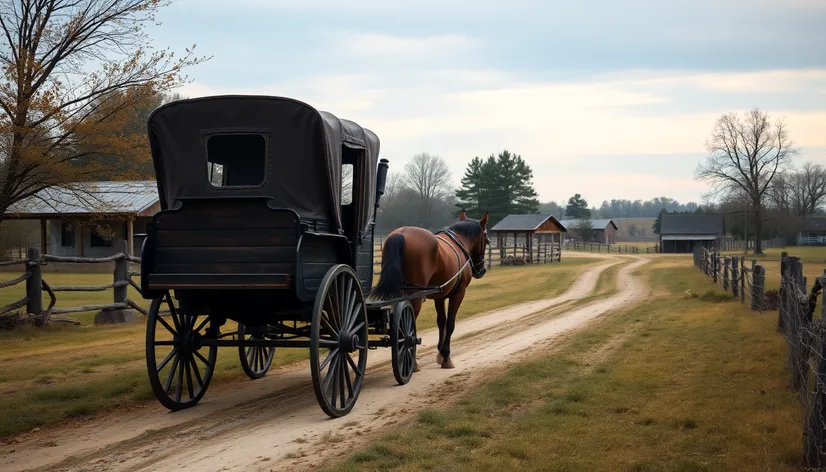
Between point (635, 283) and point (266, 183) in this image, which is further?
point (635, 283)

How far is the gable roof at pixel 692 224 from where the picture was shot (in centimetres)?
8194

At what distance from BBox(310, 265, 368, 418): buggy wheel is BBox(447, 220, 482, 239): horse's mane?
4142mm

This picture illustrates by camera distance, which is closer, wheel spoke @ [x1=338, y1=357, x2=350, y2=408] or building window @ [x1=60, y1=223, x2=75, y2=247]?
wheel spoke @ [x1=338, y1=357, x2=350, y2=408]

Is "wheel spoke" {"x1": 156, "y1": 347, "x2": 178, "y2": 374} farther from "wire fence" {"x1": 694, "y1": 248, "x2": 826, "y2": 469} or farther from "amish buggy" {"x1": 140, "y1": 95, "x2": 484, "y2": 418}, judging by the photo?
"wire fence" {"x1": 694, "y1": 248, "x2": 826, "y2": 469}

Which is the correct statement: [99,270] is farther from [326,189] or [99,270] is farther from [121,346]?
[326,189]

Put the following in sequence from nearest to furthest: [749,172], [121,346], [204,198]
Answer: [204,198]
[121,346]
[749,172]

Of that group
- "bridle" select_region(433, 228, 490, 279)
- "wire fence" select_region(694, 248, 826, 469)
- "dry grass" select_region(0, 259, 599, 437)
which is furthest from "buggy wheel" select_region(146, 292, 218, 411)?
"wire fence" select_region(694, 248, 826, 469)

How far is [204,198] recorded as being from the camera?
23.2 feet

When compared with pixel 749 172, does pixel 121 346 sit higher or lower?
lower

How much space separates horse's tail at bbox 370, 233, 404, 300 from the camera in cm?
940

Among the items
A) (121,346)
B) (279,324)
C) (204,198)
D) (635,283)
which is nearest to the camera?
(204,198)

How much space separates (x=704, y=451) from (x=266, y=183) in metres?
4.83

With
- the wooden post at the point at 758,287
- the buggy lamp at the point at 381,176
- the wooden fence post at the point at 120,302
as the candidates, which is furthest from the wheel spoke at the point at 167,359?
the wooden post at the point at 758,287

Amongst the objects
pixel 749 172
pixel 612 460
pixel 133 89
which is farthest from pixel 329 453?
pixel 749 172
